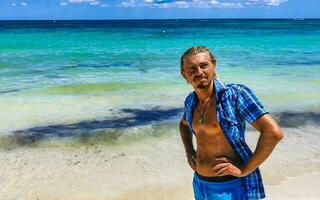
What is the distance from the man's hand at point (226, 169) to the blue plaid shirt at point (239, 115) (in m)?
0.07

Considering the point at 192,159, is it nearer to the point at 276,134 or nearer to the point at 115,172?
the point at 276,134

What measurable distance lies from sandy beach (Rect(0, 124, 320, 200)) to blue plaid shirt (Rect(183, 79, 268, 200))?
2.67m

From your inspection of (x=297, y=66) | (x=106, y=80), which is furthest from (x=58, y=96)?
(x=297, y=66)

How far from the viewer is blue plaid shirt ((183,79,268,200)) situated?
253 cm

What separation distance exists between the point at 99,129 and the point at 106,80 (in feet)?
23.8

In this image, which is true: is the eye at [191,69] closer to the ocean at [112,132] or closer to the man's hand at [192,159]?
the man's hand at [192,159]

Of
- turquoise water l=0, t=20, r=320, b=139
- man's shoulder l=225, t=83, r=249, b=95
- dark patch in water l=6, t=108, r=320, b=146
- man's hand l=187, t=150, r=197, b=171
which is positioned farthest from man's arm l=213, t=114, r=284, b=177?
turquoise water l=0, t=20, r=320, b=139

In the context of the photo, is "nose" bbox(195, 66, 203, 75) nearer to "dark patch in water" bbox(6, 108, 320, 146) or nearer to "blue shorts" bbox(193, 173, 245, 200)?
"blue shorts" bbox(193, 173, 245, 200)

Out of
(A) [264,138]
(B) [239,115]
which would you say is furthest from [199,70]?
(A) [264,138]

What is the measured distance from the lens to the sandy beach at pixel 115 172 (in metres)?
5.59

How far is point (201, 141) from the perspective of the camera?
2871 millimetres

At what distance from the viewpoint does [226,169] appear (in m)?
2.69

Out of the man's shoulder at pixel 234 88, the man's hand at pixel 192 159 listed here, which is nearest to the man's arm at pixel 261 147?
the man's shoulder at pixel 234 88

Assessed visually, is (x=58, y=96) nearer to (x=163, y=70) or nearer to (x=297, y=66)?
(x=163, y=70)
